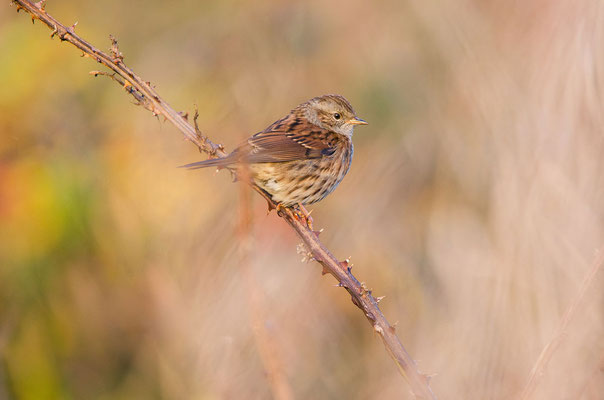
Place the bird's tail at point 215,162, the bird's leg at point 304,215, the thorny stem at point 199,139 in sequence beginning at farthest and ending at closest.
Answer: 1. the bird's leg at point 304,215
2. the bird's tail at point 215,162
3. the thorny stem at point 199,139

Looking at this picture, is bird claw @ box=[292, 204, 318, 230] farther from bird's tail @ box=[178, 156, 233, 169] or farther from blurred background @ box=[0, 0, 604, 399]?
bird's tail @ box=[178, 156, 233, 169]

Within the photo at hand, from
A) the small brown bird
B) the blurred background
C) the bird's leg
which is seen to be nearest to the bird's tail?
the blurred background

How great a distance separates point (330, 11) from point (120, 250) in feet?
11.2

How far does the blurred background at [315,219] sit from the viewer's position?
Result: 3182mm

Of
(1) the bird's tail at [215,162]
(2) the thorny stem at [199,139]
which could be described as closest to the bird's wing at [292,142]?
(1) the bird's tail at [215,162]

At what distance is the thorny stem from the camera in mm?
1786

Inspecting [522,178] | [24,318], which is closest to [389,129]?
[522,178]

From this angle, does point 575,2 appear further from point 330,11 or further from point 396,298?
point 330,11

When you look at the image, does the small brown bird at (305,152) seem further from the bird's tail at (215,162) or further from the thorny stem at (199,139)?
the thorny stem at (199,139)

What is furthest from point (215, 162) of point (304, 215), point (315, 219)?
point (315, 219)

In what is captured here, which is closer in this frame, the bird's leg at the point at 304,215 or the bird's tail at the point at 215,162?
the bird's tail at the point at 215,162

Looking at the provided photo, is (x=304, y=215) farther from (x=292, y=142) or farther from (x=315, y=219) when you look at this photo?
(x=315, y=219)

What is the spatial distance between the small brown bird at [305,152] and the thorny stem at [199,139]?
905 millimetres

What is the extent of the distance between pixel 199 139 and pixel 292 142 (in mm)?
1402
